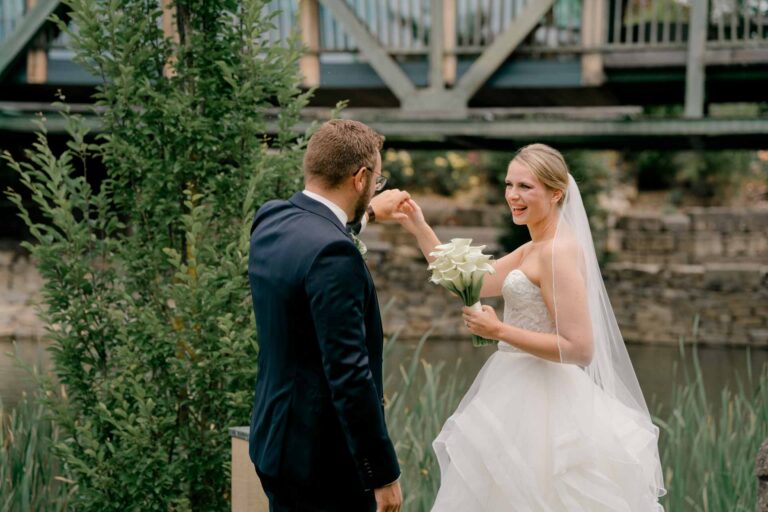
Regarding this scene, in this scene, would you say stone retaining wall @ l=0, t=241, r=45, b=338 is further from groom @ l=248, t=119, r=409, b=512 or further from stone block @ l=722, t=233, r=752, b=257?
stone block @ l=722, t=233, r=752, b=257

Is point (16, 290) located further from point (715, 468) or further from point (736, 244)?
point (736, 244)

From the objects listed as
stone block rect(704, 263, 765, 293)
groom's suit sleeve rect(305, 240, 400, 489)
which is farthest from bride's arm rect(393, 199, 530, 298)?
stone block rect(704, 263, 765, 293)

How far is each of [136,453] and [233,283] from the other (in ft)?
2.24

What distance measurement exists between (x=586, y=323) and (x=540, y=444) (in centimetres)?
41

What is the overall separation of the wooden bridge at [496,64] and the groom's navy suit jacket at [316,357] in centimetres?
829

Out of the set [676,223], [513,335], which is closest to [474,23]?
[676,223]

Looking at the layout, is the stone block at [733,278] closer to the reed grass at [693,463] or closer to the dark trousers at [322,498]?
the reed grass at [693,463]

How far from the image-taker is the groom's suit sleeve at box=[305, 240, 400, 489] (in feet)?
7.16

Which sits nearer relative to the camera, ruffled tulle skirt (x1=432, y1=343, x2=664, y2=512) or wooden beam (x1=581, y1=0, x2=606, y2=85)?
ruffled tulle skirt (x1=432, y1=343, x2=664, y2=512)

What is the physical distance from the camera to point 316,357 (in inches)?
91.9

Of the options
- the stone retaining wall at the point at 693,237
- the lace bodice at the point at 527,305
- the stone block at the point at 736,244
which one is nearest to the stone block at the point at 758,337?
the stone retaining wall at the point at 693,237

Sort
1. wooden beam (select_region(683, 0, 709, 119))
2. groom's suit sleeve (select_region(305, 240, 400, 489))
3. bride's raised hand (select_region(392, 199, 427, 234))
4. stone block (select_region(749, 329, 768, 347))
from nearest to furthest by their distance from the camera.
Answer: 1. groom's suit sleeve (select_region(305, 240, 400, 489))
2. bride's raised hand (select_region(392, 199, 427, 234))
3. wooden beam (select_region(683, 0, 709, 119))
4. stone block (select_region(749, 329, 768, 347))

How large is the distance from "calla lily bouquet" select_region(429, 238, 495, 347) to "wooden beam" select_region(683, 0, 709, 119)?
837 cm

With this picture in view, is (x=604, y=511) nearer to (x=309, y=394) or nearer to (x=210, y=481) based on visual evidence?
(x=309, y=394)
